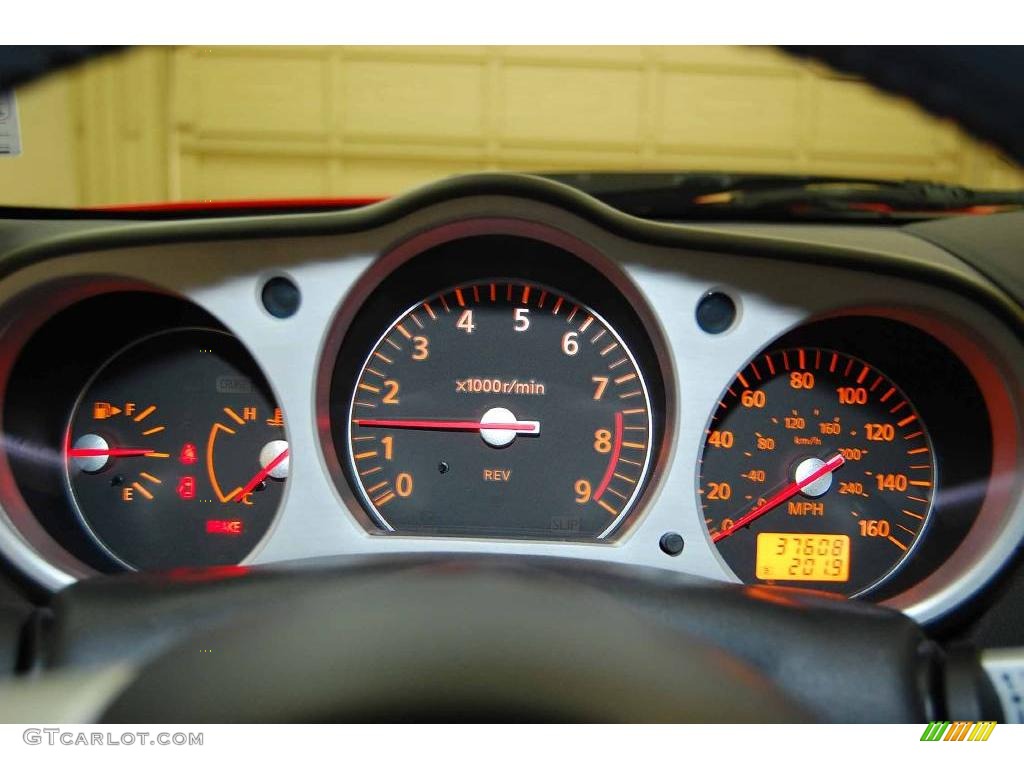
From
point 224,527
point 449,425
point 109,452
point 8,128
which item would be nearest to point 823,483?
point 449,425

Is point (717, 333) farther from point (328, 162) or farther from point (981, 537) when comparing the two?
point (328, 162)

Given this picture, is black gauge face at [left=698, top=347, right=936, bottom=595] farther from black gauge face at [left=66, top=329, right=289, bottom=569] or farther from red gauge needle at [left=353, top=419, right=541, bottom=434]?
black gauge face at [left=66, top=329, right=289, bottom=569]

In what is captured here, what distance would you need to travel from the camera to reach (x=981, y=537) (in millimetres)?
1523

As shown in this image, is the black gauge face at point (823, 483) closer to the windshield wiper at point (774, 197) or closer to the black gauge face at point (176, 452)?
the windshield wiper at point (774, 197)

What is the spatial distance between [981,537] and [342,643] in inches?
42.8

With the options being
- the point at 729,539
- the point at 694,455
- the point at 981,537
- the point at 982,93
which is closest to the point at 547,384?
the point at 694,455

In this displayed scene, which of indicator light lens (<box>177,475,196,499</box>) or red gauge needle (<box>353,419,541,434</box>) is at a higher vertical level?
red gauge needle (<box>353,419,541,434</box>)

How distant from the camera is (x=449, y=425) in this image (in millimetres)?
1635

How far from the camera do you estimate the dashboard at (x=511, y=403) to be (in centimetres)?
146

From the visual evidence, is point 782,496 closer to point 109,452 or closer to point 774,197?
point 774,197
